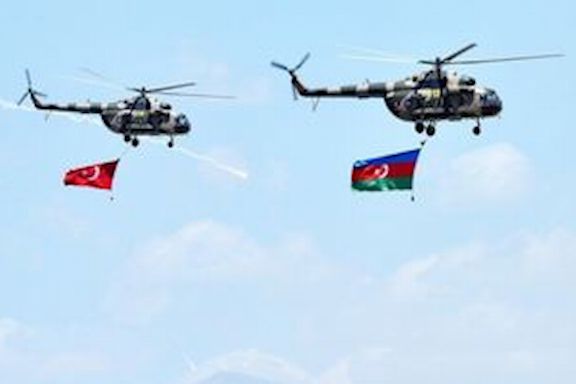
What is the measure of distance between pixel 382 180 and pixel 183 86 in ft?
104

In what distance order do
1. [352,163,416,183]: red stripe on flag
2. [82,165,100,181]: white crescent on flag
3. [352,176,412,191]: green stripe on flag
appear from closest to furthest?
[352,176,412,191]: green stripe on flag → [352,163,416,183]: red stripe on flag → [82,165,100,181]: white crescent on flag

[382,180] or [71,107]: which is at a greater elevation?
[71,107]

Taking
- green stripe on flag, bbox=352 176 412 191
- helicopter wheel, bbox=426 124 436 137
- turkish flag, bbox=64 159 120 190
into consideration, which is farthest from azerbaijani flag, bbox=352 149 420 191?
turkish flag, bbox=64 159 120 190

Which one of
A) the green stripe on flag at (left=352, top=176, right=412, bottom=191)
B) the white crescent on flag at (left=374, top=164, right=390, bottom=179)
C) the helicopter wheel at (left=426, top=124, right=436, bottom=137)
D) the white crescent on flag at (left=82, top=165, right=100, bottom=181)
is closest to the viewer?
the green stripe on flag at (left=352, top=176, right=412, bottom=191)

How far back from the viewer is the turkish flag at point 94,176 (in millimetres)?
116500

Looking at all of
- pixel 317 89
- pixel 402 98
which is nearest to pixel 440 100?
pixel 402 98

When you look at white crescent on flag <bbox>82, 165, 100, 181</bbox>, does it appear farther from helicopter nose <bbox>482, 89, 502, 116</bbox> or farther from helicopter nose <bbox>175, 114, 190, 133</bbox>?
helicopter nose <bbox>482, 89, 502, 116</bbox>

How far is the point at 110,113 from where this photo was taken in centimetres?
13375

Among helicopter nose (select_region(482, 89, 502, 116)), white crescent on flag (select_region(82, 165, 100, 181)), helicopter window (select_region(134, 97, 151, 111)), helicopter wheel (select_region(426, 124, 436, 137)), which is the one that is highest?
helicopter window (select_region(134, 97, 151, 111))

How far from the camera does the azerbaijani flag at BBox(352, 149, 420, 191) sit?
9781 cm

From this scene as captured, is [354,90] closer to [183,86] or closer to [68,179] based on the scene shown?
[183,86]

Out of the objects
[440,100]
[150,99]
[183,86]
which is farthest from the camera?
[150,99]

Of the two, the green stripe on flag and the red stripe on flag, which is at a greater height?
the red stripe on flag

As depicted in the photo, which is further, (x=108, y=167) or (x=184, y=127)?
(x=184, y=127)
